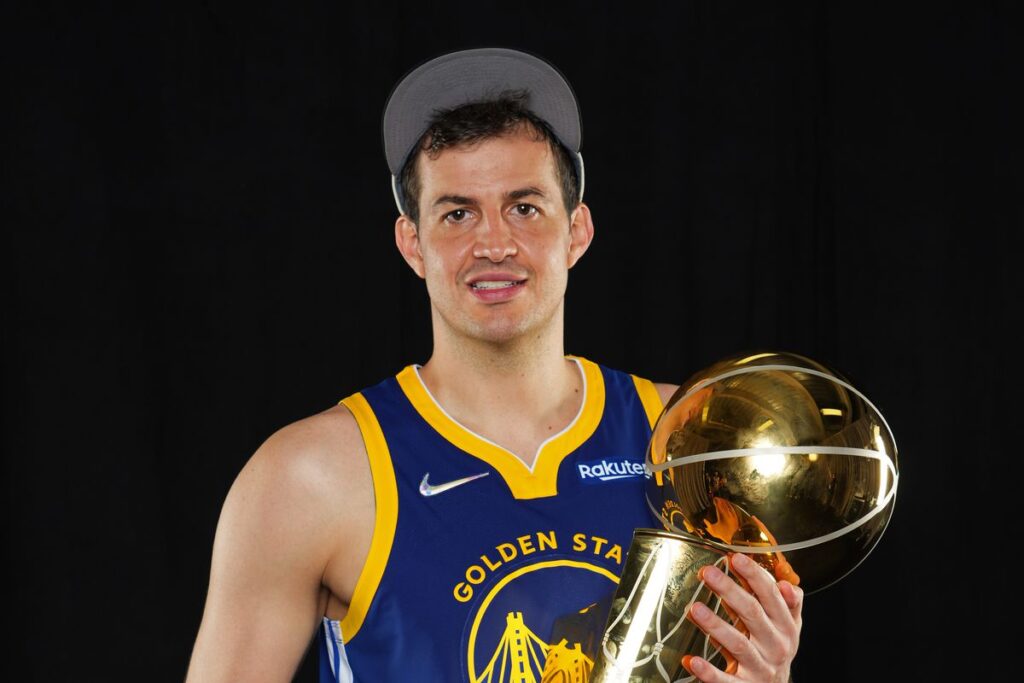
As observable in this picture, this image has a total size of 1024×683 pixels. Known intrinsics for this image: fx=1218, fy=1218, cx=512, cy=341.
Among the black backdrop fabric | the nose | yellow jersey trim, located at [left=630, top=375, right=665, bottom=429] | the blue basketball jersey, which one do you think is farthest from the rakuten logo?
the black backdrop fabric

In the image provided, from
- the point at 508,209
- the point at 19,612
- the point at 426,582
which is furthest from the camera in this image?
the point at 19,612

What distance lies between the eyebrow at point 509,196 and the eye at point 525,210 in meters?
0.01

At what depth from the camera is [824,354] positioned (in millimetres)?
2707

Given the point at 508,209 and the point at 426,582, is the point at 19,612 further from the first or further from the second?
the point at 508,209

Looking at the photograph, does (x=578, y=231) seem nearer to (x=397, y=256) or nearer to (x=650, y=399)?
(x=650, y=399)

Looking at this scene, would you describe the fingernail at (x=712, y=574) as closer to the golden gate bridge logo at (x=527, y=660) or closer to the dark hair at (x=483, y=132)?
the golden gate bridge logo at (x=527, y=660)

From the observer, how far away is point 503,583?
1627mm

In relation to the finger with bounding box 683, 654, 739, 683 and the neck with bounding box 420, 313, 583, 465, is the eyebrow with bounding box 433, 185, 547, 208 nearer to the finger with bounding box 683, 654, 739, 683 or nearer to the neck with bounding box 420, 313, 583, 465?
the neck with bounding box 420, 313, 583, 465

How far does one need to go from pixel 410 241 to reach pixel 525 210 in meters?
0.22

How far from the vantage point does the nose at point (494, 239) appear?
1729 mm

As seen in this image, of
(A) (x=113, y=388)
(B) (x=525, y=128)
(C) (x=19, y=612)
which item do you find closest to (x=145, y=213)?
(A) (x=113, y=388)

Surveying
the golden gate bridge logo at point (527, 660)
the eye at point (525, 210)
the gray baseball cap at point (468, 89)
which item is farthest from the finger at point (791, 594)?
the gray baseball cap at point (468, 89)

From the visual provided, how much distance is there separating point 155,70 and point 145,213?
291mm

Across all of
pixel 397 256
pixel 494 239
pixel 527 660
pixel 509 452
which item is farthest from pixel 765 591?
pixel 397 256
